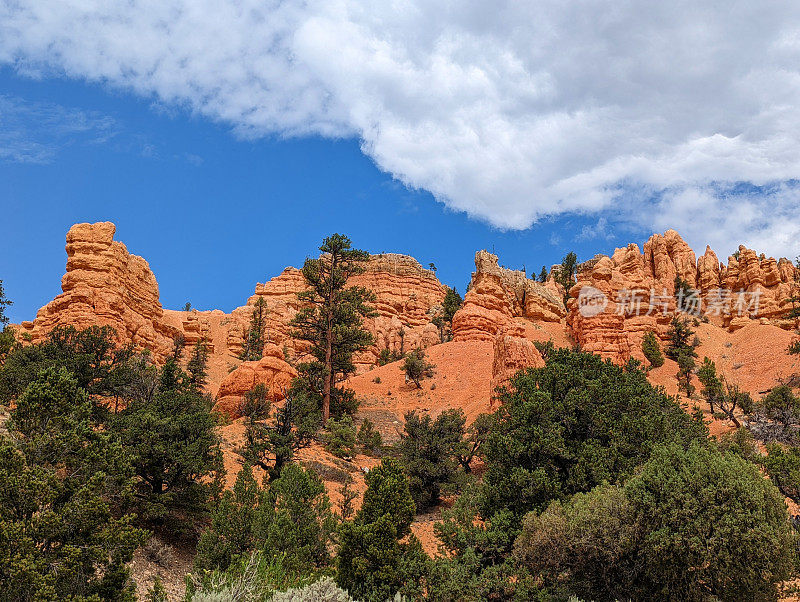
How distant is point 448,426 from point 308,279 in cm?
1669

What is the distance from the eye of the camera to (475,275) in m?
63.4

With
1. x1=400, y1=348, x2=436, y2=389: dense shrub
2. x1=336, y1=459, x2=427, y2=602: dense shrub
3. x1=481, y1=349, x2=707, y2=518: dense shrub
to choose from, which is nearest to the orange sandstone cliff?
x1=400, y1=348, x2=436, y2=389: dense shrub

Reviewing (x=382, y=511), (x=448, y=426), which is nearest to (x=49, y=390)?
(x=382, y=511)

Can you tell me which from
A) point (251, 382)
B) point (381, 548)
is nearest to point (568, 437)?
point (381, 548)

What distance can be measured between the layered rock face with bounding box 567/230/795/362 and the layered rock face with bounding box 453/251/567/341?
18.7 ft

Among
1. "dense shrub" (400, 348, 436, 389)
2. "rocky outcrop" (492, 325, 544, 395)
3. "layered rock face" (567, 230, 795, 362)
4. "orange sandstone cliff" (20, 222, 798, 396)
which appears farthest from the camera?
"layered rock face" (567, 230, 795, 362)

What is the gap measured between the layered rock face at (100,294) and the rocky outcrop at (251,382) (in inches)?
373

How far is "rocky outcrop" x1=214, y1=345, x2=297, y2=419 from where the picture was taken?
3747 centimetres

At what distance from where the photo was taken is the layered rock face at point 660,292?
171 feet

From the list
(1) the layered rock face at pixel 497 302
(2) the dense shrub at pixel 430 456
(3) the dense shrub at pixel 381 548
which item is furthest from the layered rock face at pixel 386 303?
(3) the dense shrub at pixel 381 548

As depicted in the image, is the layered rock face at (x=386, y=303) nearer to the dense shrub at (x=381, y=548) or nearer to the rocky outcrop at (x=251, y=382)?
the rocky outcrop at (x=251, y=382)

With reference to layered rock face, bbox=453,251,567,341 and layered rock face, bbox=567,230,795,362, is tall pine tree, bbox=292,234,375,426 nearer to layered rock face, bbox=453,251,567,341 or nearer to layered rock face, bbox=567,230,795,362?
layered rock face, bbox=453,251,567,341

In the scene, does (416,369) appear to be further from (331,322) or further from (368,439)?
(368,439)

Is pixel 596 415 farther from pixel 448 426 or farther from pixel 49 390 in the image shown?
pixel 49 390
